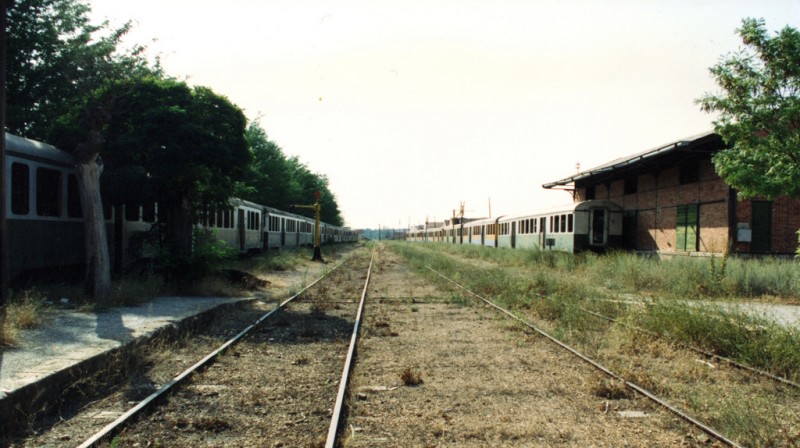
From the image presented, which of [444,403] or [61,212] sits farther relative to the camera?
[61,212]

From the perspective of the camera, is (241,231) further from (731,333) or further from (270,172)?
(270,172)

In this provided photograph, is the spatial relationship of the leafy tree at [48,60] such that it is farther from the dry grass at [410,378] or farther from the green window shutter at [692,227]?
the green window shutter at [692,227]

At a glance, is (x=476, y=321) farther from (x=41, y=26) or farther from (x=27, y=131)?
(x=41, y=26)

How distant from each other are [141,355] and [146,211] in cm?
901

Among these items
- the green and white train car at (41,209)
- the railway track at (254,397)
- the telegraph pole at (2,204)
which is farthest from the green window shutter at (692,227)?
the telegraph pole at (2,204)

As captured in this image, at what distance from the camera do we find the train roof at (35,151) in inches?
377

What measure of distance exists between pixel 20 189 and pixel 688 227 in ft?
69.3

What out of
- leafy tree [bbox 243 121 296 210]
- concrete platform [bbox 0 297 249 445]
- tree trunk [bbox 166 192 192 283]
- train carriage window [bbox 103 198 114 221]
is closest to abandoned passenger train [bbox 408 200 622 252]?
tree trunk [bbox 166 192 192 283]

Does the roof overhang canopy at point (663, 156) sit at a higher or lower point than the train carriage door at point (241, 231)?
higher

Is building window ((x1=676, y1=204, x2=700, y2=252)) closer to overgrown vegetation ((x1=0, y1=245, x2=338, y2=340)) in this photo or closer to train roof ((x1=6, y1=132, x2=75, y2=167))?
overgrown vegetation ((x1=0, y1=245, x2=338, y2=340))

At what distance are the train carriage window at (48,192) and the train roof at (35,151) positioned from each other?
0.25 meters

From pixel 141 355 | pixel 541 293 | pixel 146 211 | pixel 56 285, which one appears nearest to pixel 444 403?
pixel 141 355

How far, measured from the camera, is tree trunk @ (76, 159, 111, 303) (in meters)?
9.81

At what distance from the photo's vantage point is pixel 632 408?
15.5ft
